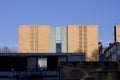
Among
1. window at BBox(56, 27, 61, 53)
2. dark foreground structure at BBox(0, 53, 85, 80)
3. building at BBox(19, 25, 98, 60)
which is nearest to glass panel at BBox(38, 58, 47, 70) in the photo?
dark foreground structure at BBox(0, 53, 85, 80)

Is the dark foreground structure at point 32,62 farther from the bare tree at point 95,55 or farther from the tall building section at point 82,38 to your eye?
the tall building section at point 82,38

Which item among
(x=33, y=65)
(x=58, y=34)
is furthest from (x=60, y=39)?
A: (x=33, y=65)

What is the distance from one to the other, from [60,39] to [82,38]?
7.49 m

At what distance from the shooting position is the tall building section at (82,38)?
145m

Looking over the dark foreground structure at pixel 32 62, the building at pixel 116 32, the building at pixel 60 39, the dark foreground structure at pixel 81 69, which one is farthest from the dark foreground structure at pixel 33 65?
the building at pixel 60 39

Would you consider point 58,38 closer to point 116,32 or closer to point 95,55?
point 95,55

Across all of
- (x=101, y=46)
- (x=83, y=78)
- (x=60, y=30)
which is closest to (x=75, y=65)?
(x=83, y=78)

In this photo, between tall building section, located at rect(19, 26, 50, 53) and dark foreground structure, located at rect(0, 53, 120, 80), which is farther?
tall building section, located at rect(19, 26, 50, 53)

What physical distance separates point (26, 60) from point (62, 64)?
13.6 m

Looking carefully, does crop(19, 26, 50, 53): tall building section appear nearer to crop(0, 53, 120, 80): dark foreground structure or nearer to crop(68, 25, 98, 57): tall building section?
crop(68, 25, 98, 57): tall building section

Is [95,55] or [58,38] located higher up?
[58,38]

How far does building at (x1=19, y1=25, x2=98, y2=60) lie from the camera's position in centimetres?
14525

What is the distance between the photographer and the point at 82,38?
151500 millimetres

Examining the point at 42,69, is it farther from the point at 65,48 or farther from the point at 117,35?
the point at 65,48
